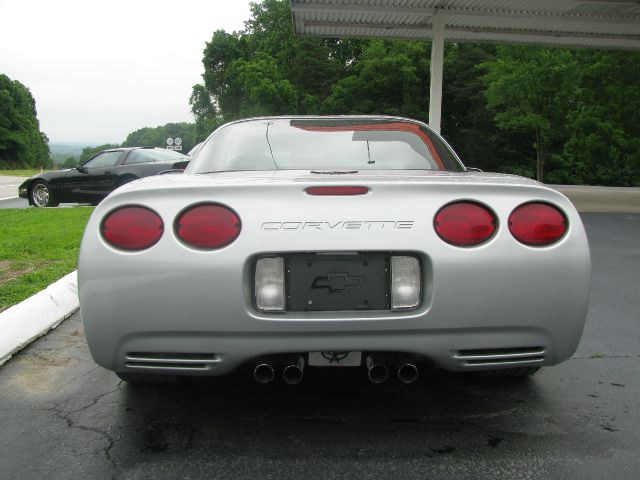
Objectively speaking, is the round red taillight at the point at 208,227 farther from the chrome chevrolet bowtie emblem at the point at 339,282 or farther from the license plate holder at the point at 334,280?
the chrome chevrolet bowtie emblem at the point at 339,282

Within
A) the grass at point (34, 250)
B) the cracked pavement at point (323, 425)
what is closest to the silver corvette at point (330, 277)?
the cracked pavement at point (323, 425)

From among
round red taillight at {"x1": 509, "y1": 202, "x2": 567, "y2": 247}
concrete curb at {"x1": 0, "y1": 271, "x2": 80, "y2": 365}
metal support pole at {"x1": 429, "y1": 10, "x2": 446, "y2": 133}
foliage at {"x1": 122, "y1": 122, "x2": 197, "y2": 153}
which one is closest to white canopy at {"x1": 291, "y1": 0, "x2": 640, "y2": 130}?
metal support pole at {"x1": 429, "y1": 10, "x2": 446, "y2": 133}

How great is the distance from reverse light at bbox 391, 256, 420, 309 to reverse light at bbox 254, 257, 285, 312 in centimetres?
41

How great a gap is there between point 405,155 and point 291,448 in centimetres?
174

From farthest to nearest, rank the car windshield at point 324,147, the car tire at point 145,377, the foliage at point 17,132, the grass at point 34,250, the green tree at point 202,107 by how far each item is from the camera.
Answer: the foliage at point 17,132, the green tree at point 202,107, the grass at point 34,250, the car windshield at point 324,147, the car tire at point 145,377

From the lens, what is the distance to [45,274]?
565cm

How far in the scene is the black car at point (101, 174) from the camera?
14281 millimetres

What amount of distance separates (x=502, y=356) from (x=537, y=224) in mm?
521

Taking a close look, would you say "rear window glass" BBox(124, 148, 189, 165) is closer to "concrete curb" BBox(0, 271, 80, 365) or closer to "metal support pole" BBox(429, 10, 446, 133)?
"metal support pole" BBox(429, 10, 446, 133)

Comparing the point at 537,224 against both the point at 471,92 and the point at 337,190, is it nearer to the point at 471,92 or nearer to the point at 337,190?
the point at 337,190

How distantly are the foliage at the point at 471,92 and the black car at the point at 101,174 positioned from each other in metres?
12.6

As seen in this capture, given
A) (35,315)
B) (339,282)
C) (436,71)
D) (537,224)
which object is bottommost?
(35,315)

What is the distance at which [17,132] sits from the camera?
78.9 m

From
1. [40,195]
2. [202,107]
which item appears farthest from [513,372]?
[202,107]
